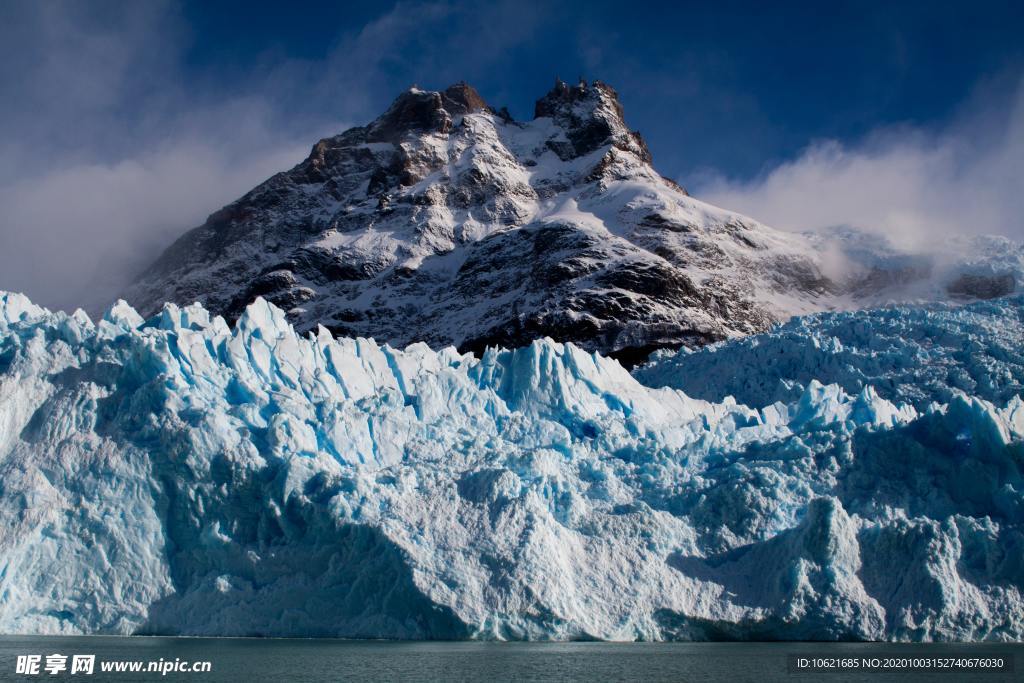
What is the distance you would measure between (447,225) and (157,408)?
90.6 meters

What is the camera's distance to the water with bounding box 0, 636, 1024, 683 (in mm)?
23312

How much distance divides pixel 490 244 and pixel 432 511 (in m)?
82.3

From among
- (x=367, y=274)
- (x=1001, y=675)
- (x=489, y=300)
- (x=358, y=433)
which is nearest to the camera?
(x=1001, y=675)

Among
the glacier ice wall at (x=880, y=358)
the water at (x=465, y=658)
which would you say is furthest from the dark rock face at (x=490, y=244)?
the water at (x=465, y=658)

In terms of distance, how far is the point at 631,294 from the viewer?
8781 cm

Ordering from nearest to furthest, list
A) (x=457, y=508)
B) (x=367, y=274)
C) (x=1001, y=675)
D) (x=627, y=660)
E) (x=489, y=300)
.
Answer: (x=1001, y=675) < (x=627, y=660) < (x=457, y=508) < (x=489, y=300) < (x=367, y=274)

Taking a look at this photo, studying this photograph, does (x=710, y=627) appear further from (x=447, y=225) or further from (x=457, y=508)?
(x=447, y=225)

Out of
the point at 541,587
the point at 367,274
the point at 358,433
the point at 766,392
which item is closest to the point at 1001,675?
the point at 541,587

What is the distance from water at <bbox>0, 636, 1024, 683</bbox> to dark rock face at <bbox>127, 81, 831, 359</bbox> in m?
53.3

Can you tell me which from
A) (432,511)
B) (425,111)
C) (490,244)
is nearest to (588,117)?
(425,111)

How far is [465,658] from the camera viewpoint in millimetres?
26094

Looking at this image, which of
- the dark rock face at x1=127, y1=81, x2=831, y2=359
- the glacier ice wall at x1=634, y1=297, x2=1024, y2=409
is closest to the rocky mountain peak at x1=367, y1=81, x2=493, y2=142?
the dark rock face at x1=127, y1=81, x2=831, y2=359

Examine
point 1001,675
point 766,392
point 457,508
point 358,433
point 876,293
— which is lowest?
point 1001,675

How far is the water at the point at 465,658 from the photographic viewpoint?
23312 mm
